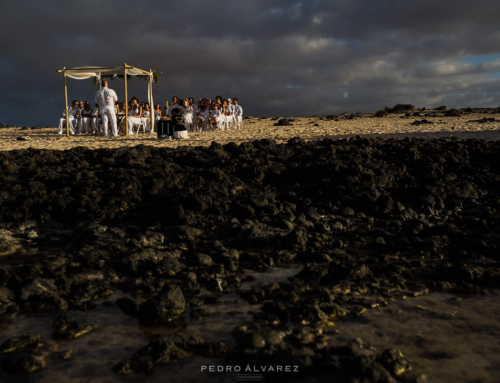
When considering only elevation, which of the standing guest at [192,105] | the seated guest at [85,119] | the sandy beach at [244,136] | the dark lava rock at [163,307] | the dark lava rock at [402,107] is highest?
the dark lava rock at [402,107]

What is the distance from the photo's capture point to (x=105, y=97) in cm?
1423

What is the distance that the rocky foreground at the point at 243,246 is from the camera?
3.11 metres

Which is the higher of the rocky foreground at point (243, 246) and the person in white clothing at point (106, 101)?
the person in white clothing at point (106, 101)

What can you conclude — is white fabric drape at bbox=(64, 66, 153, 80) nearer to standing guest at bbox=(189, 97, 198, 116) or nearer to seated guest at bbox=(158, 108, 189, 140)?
standing guest at bbox=(189, 97, 198, 116)

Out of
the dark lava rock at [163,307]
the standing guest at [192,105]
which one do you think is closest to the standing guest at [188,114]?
the standing guest at [192,105]

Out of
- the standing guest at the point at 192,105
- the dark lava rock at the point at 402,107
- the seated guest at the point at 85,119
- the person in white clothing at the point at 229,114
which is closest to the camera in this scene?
the seated guest at the point at 85,119

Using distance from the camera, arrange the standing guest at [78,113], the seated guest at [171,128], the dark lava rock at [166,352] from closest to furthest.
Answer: the dark lava rock at [166,352]
the seated guest at [171,128]
the standing guest at [78,113]

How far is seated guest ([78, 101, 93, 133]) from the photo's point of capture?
18.0 meters

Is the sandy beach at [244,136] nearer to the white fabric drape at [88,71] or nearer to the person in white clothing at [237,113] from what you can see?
the white fabric drape at [88,71]

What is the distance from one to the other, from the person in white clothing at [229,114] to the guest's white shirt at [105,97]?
709cm

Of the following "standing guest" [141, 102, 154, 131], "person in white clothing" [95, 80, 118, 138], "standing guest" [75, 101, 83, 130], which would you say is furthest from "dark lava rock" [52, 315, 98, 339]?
"standing guest" [75, 101, 83, 130]

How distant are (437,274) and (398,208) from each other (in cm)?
236

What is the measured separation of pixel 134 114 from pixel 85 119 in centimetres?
238

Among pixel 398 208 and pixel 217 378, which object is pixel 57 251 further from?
pixel 398 208
